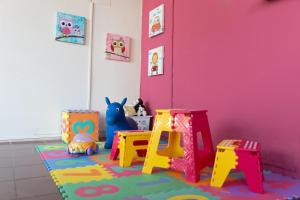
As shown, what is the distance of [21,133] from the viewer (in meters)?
2.32

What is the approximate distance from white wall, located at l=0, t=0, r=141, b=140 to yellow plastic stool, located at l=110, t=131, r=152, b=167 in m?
1.17

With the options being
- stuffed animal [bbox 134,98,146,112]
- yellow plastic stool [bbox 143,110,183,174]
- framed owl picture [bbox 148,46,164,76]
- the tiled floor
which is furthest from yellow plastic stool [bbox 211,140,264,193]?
stuffed animal [bbox 134,98,146,112]

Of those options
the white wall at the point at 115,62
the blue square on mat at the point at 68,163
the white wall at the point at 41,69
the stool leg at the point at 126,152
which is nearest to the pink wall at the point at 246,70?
the stool leg at the point at 126,152

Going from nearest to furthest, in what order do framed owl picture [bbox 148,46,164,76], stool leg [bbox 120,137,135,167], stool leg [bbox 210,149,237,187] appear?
1. stool leg [bbox 210,149,237,187]
2. stool leg [bbox 120,137,135,167]
3. framed owl picture [bbox 148,46,164,76]

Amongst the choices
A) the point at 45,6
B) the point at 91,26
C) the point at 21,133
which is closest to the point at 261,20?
the point at 91,26

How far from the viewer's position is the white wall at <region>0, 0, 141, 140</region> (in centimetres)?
226

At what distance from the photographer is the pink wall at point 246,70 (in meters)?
1.35

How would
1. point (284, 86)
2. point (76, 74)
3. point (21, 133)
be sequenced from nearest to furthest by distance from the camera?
point (284, 86)
point (21, 133)
point (76, 74)

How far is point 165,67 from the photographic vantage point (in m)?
2.40

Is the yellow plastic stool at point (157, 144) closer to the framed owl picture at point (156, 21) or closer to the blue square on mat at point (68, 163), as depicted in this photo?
the blue square on mat at point (68, 163)

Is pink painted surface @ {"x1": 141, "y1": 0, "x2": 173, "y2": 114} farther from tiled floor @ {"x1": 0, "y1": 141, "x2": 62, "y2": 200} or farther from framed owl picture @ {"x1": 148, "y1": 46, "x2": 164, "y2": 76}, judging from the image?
tiled floor @ {"x1": 0, "y1": 141, "x2": 62, "y2": 200}

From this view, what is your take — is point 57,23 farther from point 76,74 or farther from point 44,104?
point 44,104

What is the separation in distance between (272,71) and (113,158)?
1.10 meters

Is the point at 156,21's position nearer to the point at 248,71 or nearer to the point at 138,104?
the point at 138,104
